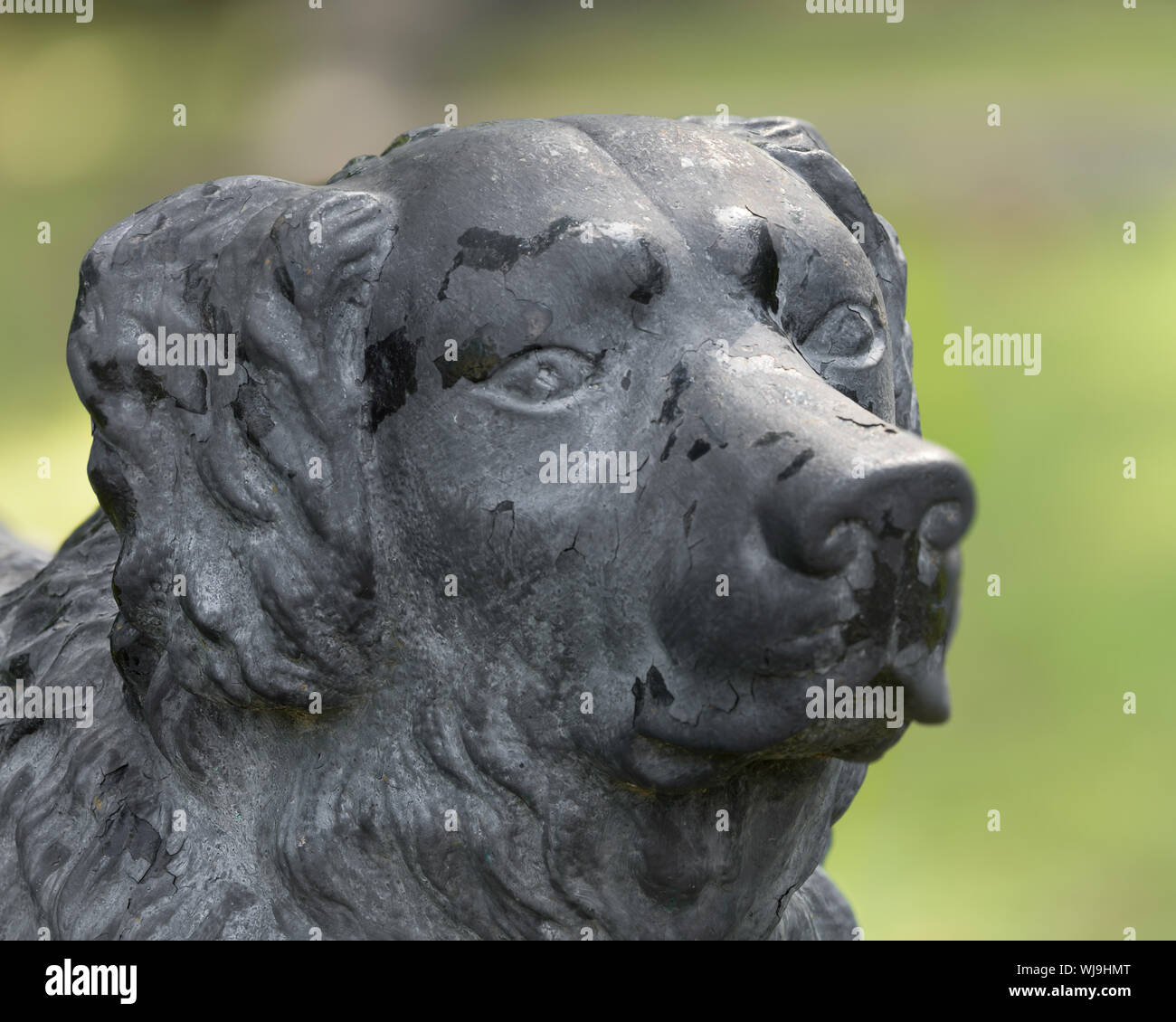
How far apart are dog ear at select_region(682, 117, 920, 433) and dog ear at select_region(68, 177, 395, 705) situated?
1.50 ft

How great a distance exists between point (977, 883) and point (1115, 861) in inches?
11.3

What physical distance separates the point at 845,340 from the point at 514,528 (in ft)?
1.29

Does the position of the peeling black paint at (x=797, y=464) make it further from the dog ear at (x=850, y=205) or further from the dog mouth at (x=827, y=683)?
the dog ear at (x=850, y=205)

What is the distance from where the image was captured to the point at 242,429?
164 cm

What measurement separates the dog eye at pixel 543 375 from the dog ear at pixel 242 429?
0.15m

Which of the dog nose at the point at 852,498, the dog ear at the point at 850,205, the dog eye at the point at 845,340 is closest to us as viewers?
the dog nose at the point at 852,498

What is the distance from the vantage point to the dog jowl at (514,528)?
1.51 m

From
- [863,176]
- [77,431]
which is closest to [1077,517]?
[863,176]

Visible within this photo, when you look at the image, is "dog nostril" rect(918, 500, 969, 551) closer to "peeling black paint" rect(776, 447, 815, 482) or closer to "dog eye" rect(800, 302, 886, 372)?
"peeling black paint" rect(776, 447, 815, 482)

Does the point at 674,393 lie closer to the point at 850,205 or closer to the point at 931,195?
the point at 850,205

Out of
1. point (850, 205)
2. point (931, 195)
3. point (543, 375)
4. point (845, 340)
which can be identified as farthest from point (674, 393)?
point (931, 195)

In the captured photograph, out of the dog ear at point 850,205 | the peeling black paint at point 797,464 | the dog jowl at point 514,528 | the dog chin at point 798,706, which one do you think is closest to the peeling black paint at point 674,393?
the dog jowl at point 514,528

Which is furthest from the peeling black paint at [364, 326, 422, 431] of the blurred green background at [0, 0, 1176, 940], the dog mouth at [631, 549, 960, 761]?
the blurred green background at [0, 0, 1176, 940]

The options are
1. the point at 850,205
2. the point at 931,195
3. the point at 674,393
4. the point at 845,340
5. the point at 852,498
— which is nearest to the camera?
the point at 852,498
